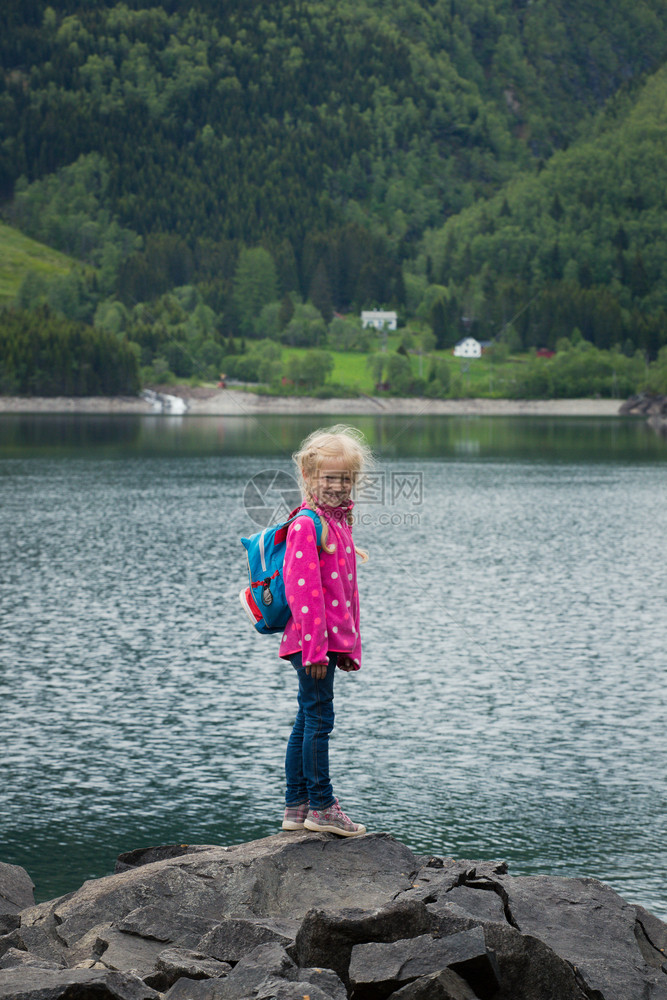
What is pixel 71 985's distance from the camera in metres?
7.23

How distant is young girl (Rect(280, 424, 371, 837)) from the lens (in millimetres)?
9078

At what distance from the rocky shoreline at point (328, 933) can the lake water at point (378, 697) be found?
9.69 feet

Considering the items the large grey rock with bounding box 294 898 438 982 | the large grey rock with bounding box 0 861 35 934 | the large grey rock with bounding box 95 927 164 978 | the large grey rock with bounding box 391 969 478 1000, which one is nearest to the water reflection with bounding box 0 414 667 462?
the large grey rock with bounding box 0 861 35 934

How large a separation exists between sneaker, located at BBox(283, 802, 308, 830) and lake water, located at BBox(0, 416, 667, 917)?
11.5 ft

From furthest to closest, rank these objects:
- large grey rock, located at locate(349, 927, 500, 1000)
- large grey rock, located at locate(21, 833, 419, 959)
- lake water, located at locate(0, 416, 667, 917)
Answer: lake water, located at locate(0, 416, 667, 917), large grey rock, located at locate(21, 833, 419, 959), large grey rock, located at locate(349, 927, 500, 1000)

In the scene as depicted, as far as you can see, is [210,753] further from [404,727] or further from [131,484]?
[131,484]

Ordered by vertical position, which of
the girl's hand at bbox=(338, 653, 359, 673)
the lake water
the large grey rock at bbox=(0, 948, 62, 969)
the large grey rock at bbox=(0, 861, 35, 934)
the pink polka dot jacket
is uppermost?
the pink polka dot jacket

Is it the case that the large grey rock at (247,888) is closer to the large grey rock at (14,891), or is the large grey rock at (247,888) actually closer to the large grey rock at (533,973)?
the large grey rock at (14,891)

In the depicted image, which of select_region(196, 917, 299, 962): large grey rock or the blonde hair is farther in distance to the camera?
the blonde hair

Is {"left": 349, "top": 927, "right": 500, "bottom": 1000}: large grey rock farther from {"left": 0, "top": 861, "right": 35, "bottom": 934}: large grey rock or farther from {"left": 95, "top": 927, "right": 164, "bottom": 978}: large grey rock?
{"left": 0, "top": 861, "right": 35, "bottom": 934}: large grey rock

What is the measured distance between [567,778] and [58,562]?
2342cm

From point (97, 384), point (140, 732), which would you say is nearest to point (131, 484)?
point (140, 732)

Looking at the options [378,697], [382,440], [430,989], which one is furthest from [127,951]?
[382,440]

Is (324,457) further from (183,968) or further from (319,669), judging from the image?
(183,968)
